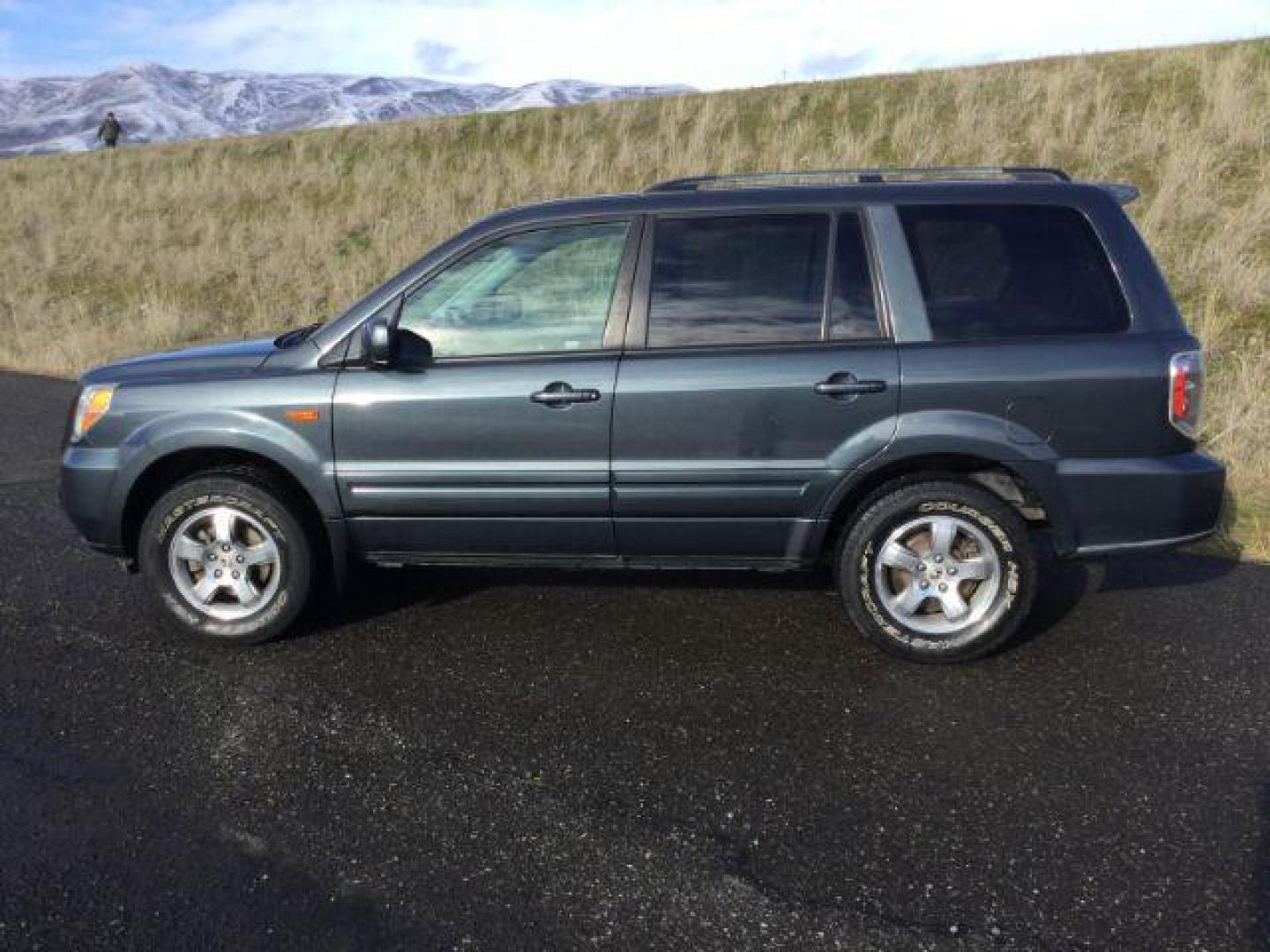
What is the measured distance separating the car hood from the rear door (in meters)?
1.58

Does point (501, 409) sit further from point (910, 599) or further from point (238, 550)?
point (910, 599)

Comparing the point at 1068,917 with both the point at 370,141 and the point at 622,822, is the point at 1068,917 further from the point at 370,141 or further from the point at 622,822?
the point at 370,141

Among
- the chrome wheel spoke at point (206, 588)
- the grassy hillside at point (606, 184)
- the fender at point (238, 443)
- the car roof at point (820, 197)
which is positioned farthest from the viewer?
the grassy hillside at point (606, 184)

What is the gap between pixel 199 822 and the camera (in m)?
2.85

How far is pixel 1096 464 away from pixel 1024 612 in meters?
0.62

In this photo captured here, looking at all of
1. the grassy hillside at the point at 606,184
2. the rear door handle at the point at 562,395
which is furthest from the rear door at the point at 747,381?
the grassy hillside at the point at 606,184

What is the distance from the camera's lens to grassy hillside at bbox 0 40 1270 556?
9.89m

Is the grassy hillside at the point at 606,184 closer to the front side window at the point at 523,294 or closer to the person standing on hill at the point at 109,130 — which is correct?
the front side window at the point at 523,294

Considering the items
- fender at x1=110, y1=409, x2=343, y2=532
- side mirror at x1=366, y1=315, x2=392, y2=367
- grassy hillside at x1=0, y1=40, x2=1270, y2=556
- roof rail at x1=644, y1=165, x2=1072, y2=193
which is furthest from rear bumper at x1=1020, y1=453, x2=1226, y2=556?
fender at x1=110, y1=409, x2=343, y2=532

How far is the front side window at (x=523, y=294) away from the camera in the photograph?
398cm

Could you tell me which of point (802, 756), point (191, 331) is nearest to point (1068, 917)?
point (802, 756)

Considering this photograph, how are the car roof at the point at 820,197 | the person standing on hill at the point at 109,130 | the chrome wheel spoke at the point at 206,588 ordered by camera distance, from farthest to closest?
the person standing on hill at the point at 109,130, the chrome wheel spoke at the point at 206,588, the car roof at the point at 820,197

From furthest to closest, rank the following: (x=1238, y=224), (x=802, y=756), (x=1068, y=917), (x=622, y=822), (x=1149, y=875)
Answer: (x=1238, y=224) < (x=802, y=756) < (x=622, y=822) < (x=1149, y=875) < (x=1068, y=917)

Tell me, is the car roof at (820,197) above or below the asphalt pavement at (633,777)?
above
